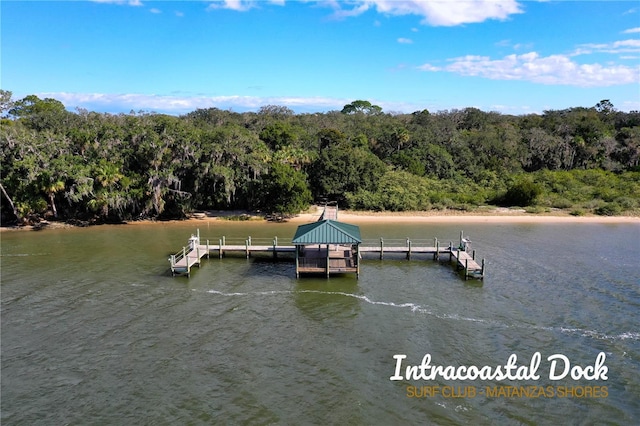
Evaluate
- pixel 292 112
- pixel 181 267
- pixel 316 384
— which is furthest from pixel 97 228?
pixel 292 112

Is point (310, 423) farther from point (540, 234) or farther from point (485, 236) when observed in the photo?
point (540, 234)

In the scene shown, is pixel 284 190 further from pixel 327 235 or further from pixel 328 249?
pixel 327 235

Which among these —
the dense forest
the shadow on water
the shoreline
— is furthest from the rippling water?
the shoreline

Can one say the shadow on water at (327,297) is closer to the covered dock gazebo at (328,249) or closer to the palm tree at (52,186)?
the covered dock gazebo at (328,249)

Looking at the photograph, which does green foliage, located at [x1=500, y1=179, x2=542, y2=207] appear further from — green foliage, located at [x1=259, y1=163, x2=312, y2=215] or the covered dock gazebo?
the covered dock gazebo

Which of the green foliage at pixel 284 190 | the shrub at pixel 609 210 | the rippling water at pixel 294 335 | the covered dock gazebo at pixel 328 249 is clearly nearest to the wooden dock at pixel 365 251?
the covered dock gazebo at pixel 328 249

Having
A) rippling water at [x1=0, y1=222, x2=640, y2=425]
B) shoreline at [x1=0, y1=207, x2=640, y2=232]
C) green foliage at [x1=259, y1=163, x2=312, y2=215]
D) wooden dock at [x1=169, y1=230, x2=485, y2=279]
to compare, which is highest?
green foliage at [x1=259, y1=163, x2=312, y2=215]
